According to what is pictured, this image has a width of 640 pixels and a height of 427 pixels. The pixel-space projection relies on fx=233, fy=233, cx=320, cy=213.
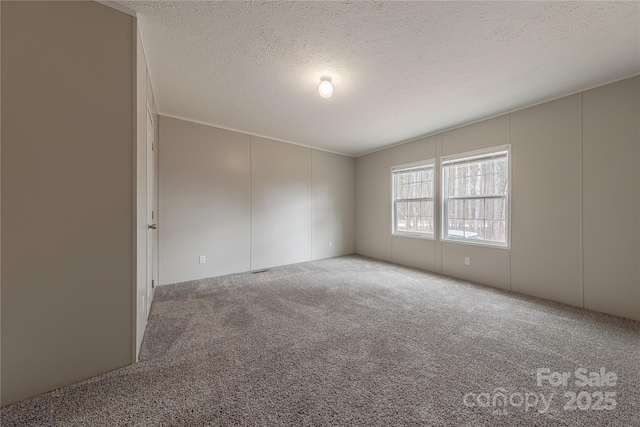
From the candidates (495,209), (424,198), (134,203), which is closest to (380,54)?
(134,203)

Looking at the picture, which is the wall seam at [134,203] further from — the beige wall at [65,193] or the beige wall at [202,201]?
the beige wall at [202,201]

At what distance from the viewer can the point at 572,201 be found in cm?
276

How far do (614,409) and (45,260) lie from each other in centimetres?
339

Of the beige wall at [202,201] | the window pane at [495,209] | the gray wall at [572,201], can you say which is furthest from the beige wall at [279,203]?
the window pane at [495,209]

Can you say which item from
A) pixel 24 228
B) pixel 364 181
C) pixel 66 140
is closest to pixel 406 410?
pixel 24 228

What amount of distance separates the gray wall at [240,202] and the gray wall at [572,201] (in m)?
2.70

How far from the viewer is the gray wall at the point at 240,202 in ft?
11.5

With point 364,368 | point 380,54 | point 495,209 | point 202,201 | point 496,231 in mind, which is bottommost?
point 364,368

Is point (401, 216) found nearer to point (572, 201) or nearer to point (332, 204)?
point (332, 204)

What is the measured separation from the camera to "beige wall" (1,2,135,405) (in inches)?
51.9

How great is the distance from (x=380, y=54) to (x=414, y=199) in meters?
3.08

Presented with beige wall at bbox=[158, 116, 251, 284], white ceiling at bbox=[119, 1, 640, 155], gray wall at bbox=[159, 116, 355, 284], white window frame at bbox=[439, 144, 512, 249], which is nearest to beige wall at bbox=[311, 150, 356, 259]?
gray wall at bbox=[159, 116, 355, 284]

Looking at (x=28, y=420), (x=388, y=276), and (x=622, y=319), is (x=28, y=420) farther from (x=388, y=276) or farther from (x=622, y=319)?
(x=622, y=319)

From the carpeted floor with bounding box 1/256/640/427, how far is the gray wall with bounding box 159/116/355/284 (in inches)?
41.5
